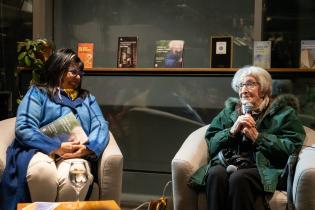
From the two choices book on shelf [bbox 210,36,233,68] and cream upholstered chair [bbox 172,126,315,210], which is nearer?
cream upholstered chair [bbox 172,126,315,210]

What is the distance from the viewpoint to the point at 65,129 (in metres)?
2.81

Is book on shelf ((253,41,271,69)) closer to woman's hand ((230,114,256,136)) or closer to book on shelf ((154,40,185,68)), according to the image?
book on shelf ((154,40,185,68))

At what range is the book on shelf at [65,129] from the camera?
2.79 m

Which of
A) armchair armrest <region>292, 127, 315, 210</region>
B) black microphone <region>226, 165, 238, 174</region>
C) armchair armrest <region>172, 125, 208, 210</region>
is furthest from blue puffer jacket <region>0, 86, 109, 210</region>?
armchair armrest <region>292, 127, 315, 210</region>

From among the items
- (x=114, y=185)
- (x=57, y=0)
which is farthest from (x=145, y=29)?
(x=114, y=185)

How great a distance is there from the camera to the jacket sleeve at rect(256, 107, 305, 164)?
2.54 metres

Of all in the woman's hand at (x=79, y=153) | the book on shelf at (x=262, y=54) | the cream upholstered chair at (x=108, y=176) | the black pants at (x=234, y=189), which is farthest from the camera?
the book on shelf at (x=262, y=54)

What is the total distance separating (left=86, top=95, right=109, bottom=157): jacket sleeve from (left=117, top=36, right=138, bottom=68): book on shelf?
0.62 m

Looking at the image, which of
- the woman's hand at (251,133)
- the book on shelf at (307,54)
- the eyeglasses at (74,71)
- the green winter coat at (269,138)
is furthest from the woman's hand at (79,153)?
the book on shelf at (307,54)

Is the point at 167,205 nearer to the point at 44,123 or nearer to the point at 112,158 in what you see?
the point at 112,158

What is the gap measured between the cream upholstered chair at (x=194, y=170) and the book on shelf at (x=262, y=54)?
658 millimetres

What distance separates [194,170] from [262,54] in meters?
1.22

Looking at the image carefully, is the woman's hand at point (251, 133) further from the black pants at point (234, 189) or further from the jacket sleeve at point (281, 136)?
the black pants at point (234, 189)

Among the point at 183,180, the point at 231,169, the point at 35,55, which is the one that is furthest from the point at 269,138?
the point at 35,55
